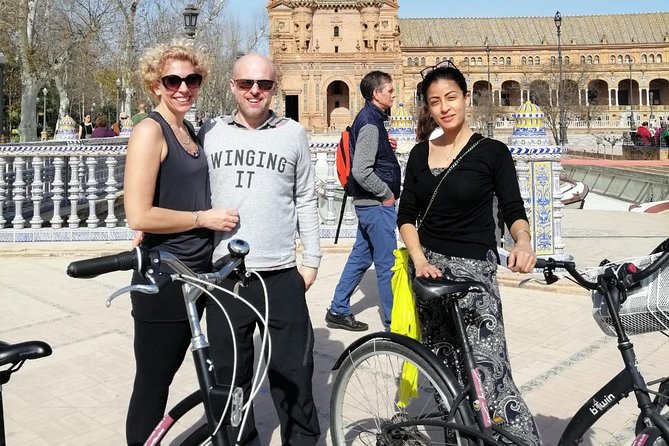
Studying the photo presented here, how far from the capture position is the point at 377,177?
4492 mm

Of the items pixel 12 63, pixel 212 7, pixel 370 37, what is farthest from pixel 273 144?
pixel 370 37

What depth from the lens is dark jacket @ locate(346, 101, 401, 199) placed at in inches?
178

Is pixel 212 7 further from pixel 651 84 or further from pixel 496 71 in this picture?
pixel 651 84

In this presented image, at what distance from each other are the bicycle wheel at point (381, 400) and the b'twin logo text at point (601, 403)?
0.48m

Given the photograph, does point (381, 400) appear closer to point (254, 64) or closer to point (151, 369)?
point (151, 369)

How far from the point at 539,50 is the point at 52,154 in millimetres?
82634

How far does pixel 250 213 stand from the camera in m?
2.64

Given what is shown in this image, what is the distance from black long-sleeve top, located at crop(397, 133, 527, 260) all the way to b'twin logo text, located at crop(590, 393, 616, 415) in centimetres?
71

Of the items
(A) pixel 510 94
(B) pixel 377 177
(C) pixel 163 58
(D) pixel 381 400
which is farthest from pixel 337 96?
(C) pixel 163 58

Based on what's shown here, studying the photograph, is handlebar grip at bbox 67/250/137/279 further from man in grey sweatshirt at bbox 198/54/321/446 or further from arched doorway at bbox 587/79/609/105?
arched doorway at bbox 587/79/609/105

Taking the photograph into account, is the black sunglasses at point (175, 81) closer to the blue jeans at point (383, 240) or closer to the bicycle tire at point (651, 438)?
the bicycle tire at point (651, 438)

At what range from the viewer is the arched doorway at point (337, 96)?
239ft

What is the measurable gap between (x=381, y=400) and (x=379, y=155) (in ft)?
6.82

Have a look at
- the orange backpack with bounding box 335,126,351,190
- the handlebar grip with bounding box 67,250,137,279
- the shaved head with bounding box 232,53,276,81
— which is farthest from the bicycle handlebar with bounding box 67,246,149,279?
the orange backpack with bounding box 335,126,351,190
